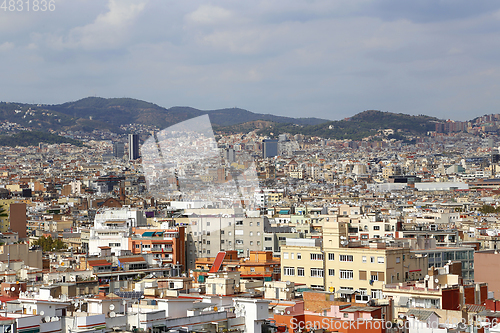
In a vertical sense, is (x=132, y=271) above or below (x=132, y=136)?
below

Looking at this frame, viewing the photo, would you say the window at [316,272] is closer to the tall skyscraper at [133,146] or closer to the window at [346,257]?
the window at [346,257]

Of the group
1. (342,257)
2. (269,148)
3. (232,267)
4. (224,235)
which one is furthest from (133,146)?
(342,257)

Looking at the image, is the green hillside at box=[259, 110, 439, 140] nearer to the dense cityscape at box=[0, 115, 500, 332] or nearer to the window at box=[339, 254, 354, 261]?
the dense cityscape at box=[0, 115, 500, 332]

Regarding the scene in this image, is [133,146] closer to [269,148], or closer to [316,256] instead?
[269,148]

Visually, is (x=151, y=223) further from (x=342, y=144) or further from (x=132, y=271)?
(x=342, y=144)

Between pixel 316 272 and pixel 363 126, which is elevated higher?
pixel 363 126

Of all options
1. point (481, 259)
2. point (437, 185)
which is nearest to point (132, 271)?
point (481, 259)
